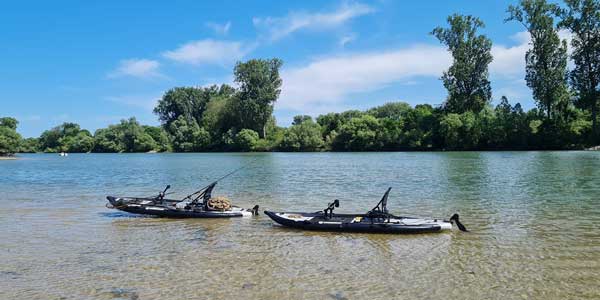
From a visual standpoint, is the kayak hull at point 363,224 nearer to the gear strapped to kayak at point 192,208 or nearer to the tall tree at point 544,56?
the gear strapped to kayak at point 192,208

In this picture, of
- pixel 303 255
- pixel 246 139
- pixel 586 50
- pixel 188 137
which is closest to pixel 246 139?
pixel 246 139

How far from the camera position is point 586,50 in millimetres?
79812

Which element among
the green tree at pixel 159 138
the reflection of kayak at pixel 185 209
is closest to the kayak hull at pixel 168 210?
the reflection of kayak at pixel 185 209

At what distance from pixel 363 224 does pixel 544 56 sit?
81.7 metres

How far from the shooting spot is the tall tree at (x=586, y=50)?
3108 inches

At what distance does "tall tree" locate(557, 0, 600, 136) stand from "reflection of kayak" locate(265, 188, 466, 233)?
7871 centimetres

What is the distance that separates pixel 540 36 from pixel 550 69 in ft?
20.6

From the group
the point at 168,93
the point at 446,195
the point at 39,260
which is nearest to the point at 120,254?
the point at 39,260

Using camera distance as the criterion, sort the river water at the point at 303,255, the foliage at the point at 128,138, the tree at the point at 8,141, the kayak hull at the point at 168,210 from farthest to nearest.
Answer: the foliage at the point at 128,138 → the tree at the point at 8,141 → the kayak hull at the point at 168,210 → the river water at the point at 303,255

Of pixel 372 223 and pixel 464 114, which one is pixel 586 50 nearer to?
pixel 464 114

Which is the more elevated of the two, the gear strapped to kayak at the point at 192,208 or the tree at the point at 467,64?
the tree at the point at 467,64

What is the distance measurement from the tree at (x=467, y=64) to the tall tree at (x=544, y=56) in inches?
365

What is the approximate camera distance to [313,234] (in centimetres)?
1648

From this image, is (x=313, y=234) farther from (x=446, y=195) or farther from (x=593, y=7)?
(x=593, y=7)
